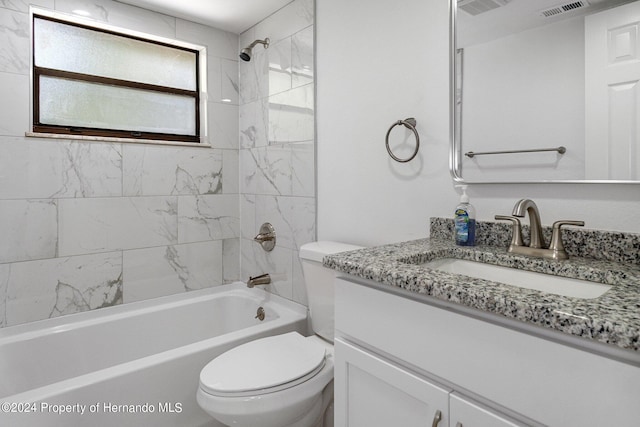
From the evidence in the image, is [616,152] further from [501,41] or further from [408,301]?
[408,301]

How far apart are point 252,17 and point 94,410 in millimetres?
2283

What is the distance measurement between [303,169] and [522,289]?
153cm

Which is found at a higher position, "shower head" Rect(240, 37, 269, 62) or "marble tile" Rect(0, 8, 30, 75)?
"shower head" Rect(240, 37, 269, 62)

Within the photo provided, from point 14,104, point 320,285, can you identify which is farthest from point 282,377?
point 14,104

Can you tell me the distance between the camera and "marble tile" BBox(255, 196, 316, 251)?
2.14 meters

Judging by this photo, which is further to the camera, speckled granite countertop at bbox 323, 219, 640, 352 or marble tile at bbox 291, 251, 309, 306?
marble tile at bbox 291, 251, 309, 306

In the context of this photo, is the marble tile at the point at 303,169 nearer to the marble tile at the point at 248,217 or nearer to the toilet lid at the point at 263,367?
the marble tile at the point at 248,217

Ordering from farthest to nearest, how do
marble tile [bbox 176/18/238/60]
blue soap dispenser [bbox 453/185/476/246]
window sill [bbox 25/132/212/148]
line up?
marble tile [bbox 176/18/238/60] → window sill [bbox 25/132/212/148] → blue soap dispenser [bbox 453/185/476/246]

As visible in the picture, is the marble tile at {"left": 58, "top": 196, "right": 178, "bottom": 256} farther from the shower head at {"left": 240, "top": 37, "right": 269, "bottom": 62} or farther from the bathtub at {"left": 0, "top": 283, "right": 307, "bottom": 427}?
the shower head at {"left": 240, "top": 37, "right": 269, "bottom": 62}

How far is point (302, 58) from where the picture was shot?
2133mm

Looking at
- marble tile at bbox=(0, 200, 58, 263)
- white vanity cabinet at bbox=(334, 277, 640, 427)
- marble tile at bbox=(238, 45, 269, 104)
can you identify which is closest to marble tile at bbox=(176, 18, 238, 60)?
marble tile at bbox=(238, 45, 269, 104)

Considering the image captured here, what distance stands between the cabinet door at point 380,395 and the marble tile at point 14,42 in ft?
6.92

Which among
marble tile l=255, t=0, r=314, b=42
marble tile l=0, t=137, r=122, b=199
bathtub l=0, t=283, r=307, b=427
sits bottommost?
bathtub l=0, t=283, r=307, b=427

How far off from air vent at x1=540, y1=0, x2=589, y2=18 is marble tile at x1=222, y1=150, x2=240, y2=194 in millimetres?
2022
